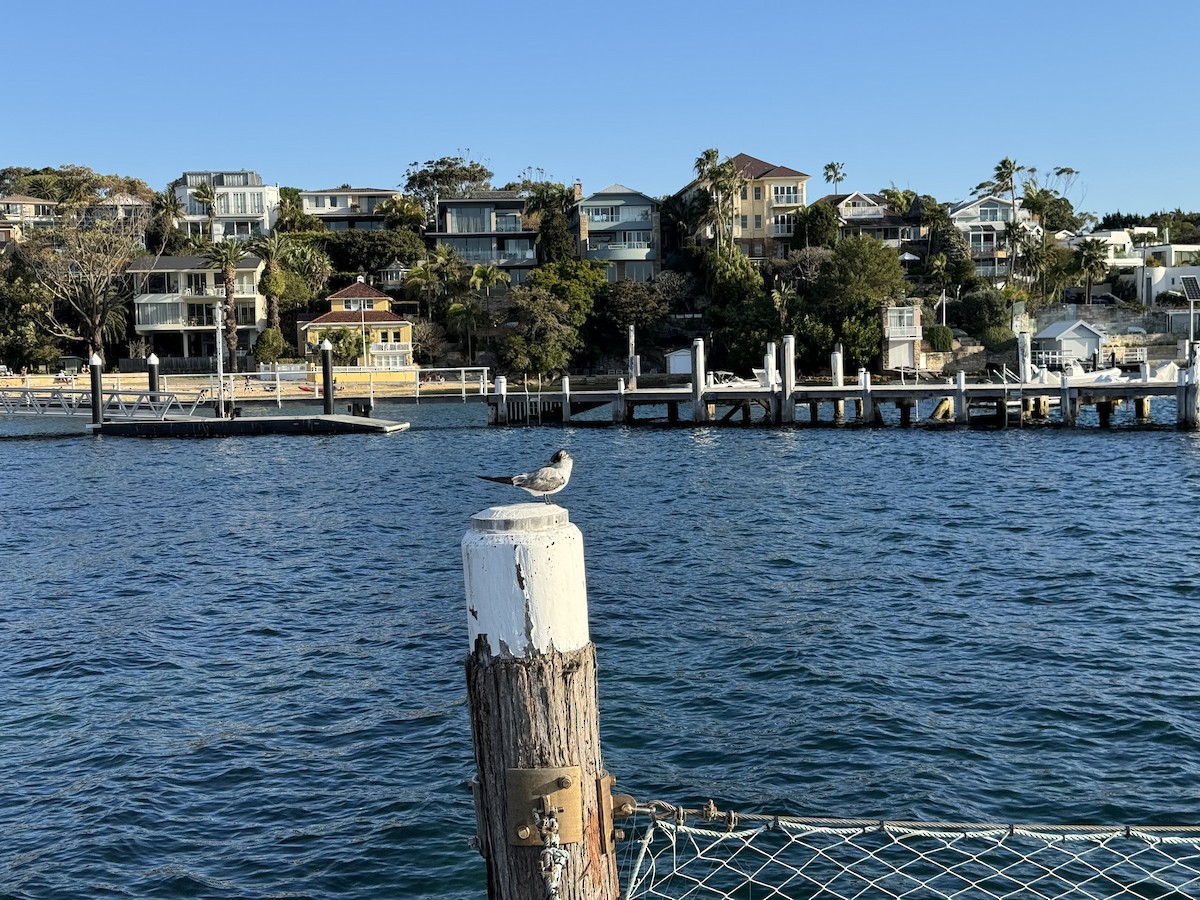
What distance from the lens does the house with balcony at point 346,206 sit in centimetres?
10831

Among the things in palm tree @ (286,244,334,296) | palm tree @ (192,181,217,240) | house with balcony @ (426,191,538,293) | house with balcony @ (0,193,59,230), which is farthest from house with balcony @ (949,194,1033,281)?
house with balcony @ (0,193,59,230)

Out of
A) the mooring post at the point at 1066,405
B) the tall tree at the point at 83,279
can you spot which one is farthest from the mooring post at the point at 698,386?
the tall tree at the point at 83,279

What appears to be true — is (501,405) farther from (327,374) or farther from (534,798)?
(534,798)

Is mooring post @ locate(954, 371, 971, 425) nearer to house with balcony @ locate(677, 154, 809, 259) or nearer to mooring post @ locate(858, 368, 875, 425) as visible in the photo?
mooring post @ locate(858, 368, 875, 425)

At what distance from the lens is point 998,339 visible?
83688mm

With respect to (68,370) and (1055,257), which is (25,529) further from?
(1055,257)

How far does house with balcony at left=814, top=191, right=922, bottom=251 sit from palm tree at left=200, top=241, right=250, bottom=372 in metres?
45.4

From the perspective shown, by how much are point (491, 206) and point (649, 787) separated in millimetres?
91499

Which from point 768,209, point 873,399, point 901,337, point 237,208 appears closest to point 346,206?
point 237,208

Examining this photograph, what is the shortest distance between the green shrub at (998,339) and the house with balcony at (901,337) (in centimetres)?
911

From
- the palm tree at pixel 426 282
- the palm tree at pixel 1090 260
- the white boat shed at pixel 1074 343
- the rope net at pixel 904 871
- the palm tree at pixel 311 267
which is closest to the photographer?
the rope net at pixel 904 871

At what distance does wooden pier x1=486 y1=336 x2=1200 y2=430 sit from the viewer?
47.3 meters

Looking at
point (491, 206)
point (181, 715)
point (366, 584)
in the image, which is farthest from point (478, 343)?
point (181, 715)

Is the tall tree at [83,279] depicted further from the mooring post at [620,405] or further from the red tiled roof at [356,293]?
the mooring post at [620,405]
